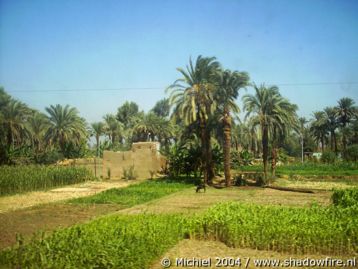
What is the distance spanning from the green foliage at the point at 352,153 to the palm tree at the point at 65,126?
120ft

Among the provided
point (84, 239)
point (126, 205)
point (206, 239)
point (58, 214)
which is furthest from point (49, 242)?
point (126, 205)

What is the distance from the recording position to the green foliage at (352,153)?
5278cm

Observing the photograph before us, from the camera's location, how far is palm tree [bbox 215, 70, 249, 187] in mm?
29641

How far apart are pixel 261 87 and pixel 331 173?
12621mm

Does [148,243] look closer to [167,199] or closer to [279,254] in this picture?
[279,254]

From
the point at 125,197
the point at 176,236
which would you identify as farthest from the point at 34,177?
the point at 176,236

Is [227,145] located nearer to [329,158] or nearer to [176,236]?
[176,236]

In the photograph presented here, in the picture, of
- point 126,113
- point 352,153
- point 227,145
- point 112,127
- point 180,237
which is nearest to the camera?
point 180,237

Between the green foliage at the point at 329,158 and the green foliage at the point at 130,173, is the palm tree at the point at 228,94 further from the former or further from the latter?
the green foliage at the point at 329,158

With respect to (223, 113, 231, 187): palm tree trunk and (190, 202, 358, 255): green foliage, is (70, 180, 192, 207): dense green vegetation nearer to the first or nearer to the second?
(223, 113, 231, 187): palm tree trunk

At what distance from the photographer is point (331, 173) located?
128ft

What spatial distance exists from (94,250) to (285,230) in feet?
15.2

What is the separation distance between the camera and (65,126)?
46.5 m

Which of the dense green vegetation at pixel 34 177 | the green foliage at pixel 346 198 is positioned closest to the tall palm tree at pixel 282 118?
the dense green vegetation at pixel 34 177
